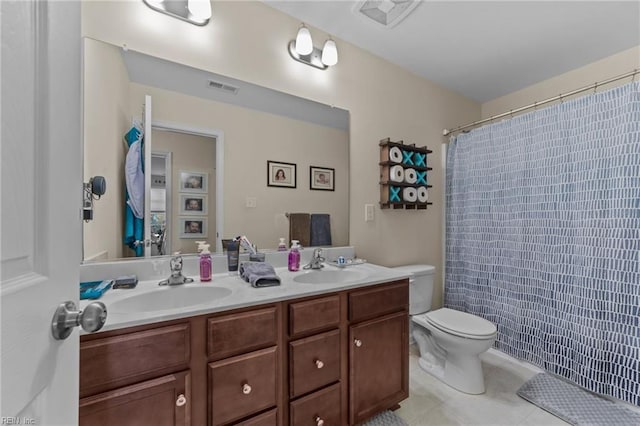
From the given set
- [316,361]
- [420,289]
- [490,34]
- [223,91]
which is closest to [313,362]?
[316,361]

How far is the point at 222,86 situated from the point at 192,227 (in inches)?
33.0

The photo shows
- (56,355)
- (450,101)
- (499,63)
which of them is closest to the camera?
(56,355)

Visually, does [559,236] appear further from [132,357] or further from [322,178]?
[132,357]

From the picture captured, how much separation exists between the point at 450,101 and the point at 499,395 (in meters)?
2.51

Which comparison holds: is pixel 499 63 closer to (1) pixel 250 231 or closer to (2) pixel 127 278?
(1) pixel 250 231

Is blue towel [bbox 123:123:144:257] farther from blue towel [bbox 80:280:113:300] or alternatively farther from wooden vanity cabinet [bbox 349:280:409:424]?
wooden vanity cabinet [bbox 349:280:409:424]

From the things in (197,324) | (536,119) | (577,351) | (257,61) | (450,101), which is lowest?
(577,351)

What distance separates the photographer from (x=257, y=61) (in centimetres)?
164

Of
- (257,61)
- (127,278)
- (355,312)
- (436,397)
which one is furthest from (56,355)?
(436,397)

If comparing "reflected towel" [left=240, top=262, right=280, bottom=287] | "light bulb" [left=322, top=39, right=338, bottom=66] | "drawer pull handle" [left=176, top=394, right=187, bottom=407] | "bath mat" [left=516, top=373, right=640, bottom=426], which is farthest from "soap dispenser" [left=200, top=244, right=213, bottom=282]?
"bath mat" [left=516, top=373, right=640, bottom=426]

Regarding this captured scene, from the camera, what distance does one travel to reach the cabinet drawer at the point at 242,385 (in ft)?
3.18

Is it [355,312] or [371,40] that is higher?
[371,40]

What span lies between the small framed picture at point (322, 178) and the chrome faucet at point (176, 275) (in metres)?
0.94

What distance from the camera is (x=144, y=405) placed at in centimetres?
86
